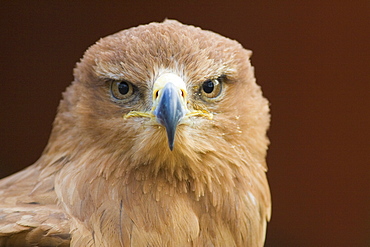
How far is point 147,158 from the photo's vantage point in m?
1.91

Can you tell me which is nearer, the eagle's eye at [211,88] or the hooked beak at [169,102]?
the hooked beak at [169,102]

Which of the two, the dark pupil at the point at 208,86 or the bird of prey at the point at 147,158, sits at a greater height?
the dark pupil at the point at 208,86

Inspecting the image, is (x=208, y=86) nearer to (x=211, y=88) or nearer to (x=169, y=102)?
(x=211, y=88)

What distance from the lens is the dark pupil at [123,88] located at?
1946mm

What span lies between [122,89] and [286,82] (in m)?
2.03

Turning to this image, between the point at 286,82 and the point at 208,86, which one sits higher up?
the point at 286,82

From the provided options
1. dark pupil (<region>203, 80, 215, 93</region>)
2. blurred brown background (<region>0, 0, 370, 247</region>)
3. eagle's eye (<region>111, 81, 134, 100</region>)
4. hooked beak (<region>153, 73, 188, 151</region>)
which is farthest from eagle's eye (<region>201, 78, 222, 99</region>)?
blurred brown background (<region>0, 0, 370, 247</region>)

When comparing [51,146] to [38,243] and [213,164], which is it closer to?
[38,243]

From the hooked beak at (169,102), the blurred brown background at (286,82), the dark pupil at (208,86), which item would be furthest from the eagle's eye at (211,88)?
the blurred brown background at (286,82)

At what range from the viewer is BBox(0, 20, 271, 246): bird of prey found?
1.87 meters

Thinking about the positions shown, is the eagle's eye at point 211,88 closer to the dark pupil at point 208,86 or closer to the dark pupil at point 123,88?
the dark pupil at point 208,86

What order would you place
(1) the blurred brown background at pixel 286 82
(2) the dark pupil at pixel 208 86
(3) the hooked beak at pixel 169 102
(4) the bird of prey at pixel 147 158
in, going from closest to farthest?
(3) the hooked beak at pixel 169 102 → (4) the bird of prey at pixel 147 158 → (2) the dark pupil at pixel 208 86 → (1) the blurred brown background at pixel 286 82

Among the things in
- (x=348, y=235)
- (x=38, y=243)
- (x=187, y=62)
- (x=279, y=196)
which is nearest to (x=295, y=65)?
(x=279, y=196)

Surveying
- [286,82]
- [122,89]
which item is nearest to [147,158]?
[122,89]
